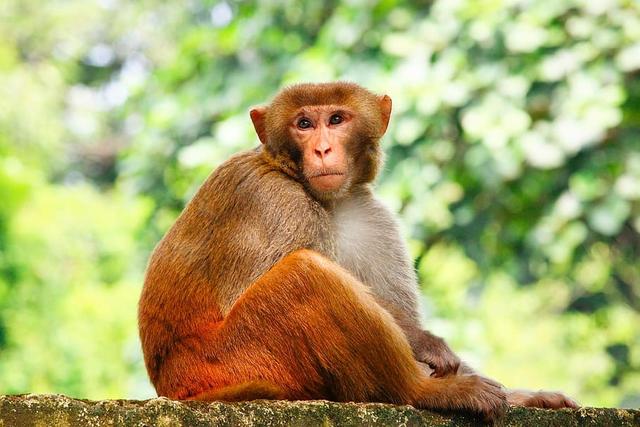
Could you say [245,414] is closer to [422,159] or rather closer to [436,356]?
[436,356]

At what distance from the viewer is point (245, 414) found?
3.62 metres

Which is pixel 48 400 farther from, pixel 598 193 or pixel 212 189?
pixel 598 193

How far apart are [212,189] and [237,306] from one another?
0.66 metres

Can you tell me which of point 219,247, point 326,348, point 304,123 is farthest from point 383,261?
point 326,348

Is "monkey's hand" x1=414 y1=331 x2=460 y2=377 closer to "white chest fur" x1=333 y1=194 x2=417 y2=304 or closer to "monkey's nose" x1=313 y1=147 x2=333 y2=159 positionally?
"white chest fur" x1=333 y1=194 x2=417 y2=304

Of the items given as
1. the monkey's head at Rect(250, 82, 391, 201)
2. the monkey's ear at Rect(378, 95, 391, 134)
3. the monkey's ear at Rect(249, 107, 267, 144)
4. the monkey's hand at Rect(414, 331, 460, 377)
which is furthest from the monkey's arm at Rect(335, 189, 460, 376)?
the monkey's ear at Rect(249, 107, 267, 144)

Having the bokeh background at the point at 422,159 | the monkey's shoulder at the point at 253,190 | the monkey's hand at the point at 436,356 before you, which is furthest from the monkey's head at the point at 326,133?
the monkey's hand at the point at 436,356

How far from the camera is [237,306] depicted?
439cm

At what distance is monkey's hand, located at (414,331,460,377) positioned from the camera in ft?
15.1

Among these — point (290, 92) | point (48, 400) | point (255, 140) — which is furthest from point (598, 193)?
point (48, 400)

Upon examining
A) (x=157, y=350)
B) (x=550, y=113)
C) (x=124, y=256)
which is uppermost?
(x=124, y=256)

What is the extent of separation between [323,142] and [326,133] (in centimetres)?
9

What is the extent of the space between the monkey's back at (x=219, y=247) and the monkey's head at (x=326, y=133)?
0.16 meters

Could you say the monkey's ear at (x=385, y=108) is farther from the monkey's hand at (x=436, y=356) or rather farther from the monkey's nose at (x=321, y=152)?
the monkey's hand at (x=436, y=356)
